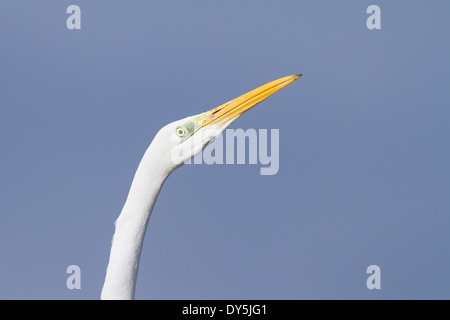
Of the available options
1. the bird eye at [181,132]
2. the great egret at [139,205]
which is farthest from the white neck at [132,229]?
the bird eye at [181,132]

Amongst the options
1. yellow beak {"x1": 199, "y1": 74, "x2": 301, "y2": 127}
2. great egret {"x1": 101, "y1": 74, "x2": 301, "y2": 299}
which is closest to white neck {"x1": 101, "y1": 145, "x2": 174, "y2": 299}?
great egret {"x1": 101, "y1": 74, "x2": 301, "y2": 299}

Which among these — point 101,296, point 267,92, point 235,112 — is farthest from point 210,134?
point 101,296

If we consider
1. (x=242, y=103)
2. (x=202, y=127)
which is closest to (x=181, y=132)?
(x=202, y=127)

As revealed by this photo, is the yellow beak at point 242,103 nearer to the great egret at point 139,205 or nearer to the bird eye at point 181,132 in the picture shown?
the bird eye at point 181,132

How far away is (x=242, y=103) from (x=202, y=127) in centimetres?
56

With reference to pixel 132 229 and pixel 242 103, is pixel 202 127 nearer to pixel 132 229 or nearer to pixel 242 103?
pixel 242 103

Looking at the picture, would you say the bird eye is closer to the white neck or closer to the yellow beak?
the white neck

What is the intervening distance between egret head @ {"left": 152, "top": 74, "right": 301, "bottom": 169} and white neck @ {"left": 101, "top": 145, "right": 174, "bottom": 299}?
0.48ft

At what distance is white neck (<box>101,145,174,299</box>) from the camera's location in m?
5.37

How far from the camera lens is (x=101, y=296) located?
548 centimetres

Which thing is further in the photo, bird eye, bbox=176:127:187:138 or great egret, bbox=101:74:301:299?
bird eye, bbox=176:127:187:138
